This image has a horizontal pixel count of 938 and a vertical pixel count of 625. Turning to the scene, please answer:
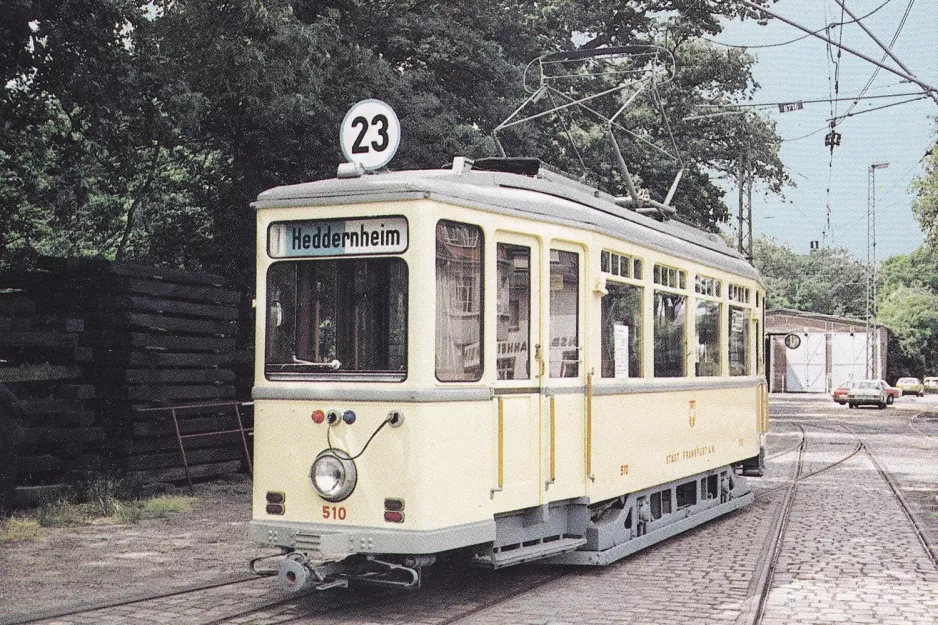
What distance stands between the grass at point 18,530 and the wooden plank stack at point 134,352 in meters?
2.04

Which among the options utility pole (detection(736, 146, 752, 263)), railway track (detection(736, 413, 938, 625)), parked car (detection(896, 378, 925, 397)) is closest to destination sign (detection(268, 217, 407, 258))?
railway track (detection(736, 413, 938, 625))

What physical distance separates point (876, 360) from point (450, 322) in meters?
62.9

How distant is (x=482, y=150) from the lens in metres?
19.6

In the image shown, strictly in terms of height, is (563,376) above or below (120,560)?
above

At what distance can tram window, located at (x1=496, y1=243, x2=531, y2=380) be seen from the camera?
26.7 ft

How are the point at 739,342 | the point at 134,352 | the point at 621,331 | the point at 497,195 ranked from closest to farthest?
the point at 497,195 < the point at 621,331 < the point at 739,342 < the point at 134,352

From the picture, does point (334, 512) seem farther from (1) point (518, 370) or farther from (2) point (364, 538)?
(1) point (518, 370)

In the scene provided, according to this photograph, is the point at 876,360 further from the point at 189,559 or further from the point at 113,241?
the point at 189,559

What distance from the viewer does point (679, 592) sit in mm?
8367

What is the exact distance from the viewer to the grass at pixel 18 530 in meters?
10.8

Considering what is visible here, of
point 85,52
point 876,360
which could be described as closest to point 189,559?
point 85,52

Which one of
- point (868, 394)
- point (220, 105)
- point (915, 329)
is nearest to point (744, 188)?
point (868, 394)

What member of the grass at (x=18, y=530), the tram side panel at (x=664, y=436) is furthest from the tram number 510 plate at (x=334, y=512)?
the grass at (x=18, y=530)

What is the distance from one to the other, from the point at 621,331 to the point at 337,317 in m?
2.86
